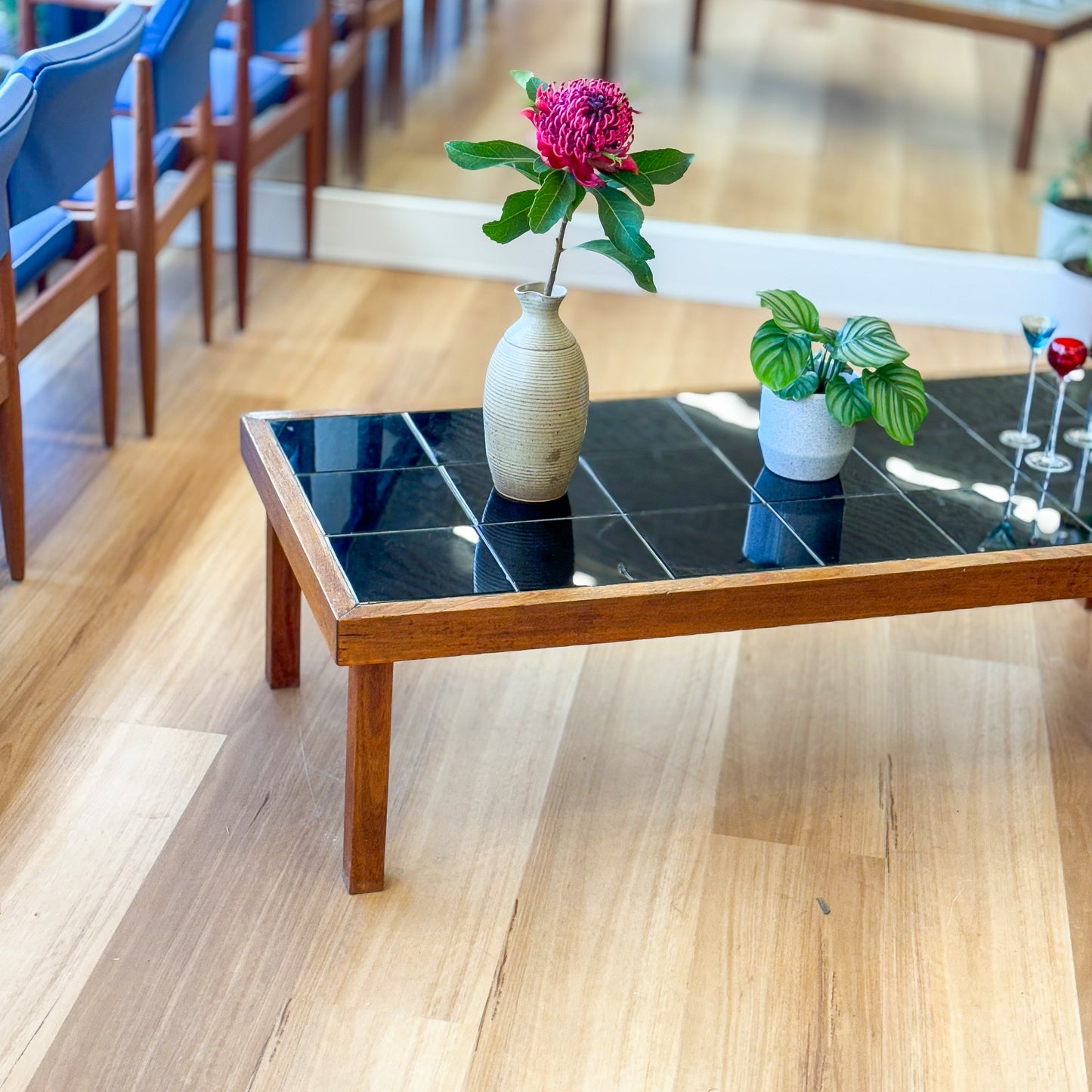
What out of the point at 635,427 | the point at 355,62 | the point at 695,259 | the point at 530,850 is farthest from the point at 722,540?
the point at 355,62

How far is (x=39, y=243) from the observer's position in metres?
2.46

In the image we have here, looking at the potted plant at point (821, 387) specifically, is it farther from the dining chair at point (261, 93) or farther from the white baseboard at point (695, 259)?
the white baseboard at point (695, 259)

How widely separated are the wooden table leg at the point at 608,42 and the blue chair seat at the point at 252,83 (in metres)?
0.74

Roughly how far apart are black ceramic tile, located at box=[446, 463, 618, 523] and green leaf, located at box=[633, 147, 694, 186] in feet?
1.36

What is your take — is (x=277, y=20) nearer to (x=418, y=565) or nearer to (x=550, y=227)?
(x=550, y=227)

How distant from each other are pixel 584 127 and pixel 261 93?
1885mm

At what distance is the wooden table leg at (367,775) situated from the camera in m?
1.66

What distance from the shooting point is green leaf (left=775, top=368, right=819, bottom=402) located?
1.93m

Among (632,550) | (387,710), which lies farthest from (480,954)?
(632,550)

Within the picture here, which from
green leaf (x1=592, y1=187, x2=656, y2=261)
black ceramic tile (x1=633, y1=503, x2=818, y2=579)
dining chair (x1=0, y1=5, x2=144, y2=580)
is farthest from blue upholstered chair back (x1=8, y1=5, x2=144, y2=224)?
black ceramic tile (x1=633, y1=503, x2=818, y2=579)

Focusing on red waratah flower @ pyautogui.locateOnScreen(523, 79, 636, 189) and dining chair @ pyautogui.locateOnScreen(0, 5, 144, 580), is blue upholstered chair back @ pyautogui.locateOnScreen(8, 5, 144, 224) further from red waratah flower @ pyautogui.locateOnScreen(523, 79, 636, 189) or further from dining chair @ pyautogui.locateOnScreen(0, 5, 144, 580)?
red waratah flower @ pyautogui.locateOnScreen(523, 79, 636, 189)

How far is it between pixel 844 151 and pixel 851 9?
13.3 inches

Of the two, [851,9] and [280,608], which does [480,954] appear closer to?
[280,608]

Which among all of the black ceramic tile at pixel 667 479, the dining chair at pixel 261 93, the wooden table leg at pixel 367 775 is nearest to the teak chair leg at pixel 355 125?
the dining chair at pixel 261 93
